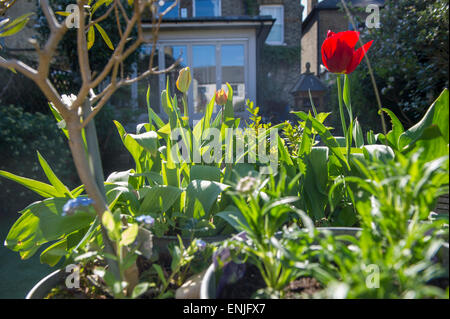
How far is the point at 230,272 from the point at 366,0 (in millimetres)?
6433

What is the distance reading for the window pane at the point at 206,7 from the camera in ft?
39.0

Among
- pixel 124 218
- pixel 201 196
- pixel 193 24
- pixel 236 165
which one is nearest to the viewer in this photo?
pixel 124 218

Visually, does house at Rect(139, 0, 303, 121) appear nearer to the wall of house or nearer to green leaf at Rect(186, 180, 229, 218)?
the wall of house

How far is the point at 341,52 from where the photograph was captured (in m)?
1.06

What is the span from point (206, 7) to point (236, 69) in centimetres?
385

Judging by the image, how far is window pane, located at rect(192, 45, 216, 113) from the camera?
9.34 metres

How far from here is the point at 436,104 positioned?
89 cm

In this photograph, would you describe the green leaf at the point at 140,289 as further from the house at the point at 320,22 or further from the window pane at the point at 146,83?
the house at the point at 320,22

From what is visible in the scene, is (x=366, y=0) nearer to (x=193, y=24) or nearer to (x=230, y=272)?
(x=193, y=24)

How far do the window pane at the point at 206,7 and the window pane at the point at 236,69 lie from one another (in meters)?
3.45

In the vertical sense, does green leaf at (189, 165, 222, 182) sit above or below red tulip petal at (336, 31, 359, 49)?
below

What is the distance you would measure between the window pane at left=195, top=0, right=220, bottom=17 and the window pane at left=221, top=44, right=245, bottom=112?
345cm

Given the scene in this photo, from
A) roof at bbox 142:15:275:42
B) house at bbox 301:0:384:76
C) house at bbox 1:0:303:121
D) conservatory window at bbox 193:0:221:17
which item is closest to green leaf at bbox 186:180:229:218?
house at bbox 1:0:303:121
